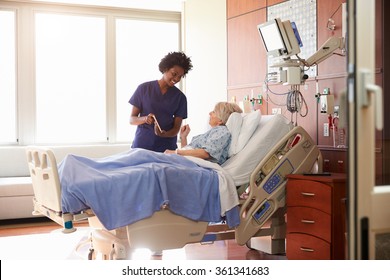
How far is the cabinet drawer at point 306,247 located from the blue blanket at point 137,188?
1.34 ft

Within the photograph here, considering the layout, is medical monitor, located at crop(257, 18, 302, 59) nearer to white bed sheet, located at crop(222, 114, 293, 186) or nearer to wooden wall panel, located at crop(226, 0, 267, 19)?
white bed sheet, located at crop(222, 114, 293, 186)

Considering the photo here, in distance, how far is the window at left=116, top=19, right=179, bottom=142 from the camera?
21.3ft

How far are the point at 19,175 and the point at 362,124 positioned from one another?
4.74 metres

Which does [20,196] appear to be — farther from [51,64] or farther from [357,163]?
[357,163]

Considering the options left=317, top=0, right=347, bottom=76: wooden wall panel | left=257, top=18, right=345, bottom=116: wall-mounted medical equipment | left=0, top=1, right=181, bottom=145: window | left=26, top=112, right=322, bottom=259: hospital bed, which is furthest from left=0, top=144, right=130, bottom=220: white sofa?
left=317, top=0, right=347, bottom=76: wooden wall panel

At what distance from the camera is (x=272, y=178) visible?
3469mm

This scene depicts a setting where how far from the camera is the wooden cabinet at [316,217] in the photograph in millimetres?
3227

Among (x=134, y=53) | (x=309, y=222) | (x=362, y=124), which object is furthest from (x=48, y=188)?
(x=134, y=53)

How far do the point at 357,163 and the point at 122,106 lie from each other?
5087mm

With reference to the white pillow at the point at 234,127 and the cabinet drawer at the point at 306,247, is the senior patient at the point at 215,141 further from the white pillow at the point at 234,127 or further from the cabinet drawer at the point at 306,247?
the cabinet drawer at the point at 306,247

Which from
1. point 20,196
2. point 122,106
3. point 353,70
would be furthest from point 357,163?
point 122,106

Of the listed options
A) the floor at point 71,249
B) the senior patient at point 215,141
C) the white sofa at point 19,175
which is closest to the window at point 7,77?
the white sofa at point 19,175

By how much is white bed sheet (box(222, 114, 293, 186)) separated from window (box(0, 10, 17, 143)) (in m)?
3.29

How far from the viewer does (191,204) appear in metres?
3.18
